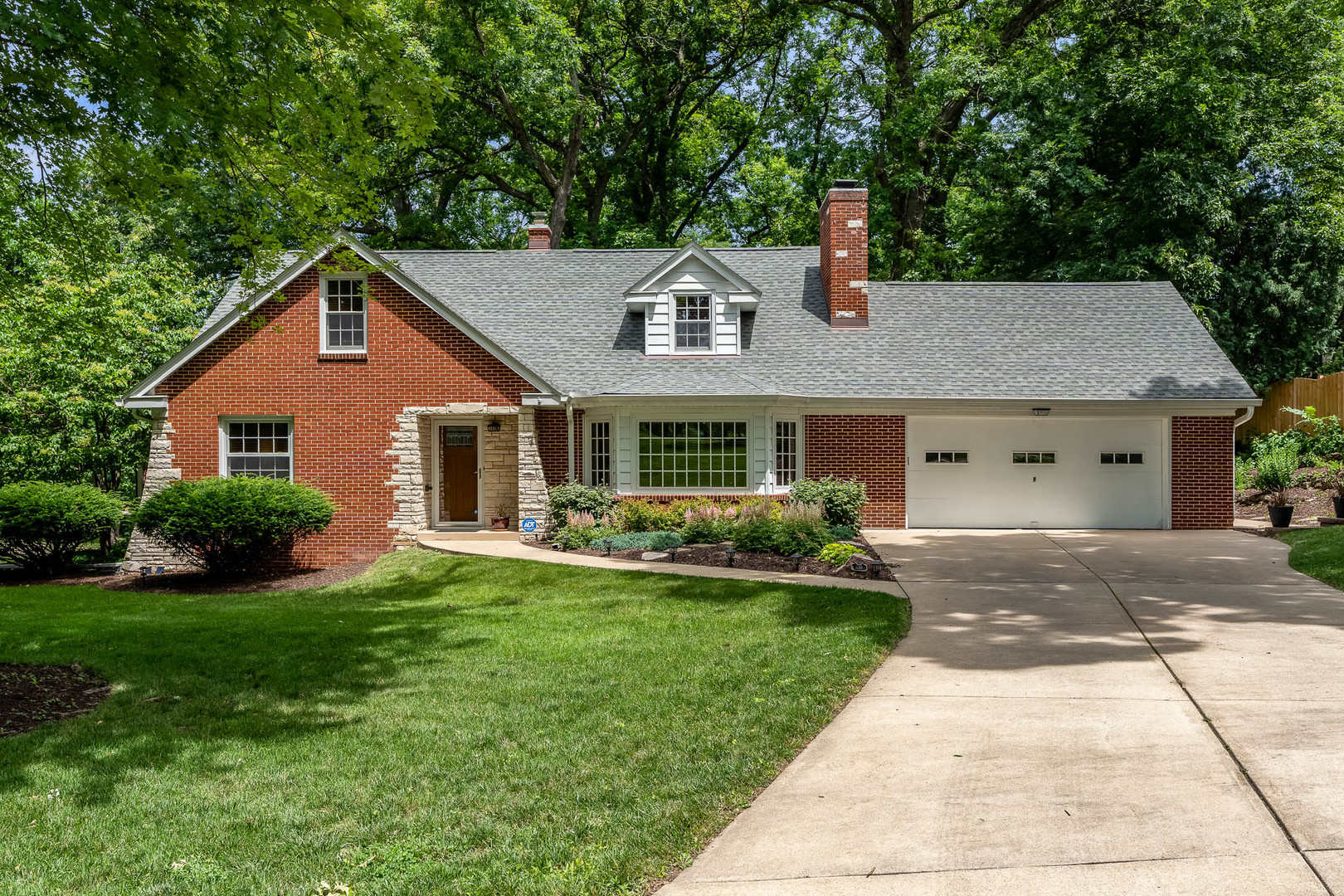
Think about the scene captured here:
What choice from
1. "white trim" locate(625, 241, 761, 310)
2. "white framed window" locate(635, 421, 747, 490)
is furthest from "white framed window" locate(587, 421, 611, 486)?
"white trim" locate(625, 241, 761, 310)

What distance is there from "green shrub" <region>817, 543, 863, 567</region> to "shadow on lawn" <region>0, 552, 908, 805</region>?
159 centimetres

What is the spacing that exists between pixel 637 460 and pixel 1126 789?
12947 millimetres

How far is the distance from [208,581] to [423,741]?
11521 millimetres

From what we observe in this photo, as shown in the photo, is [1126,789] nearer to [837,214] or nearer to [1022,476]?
[1022,476]

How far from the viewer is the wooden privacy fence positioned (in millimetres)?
22291

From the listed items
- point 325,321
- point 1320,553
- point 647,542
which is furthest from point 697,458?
point 1320,553

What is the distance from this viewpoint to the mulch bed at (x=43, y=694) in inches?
254

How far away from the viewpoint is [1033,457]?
1784 centimetres

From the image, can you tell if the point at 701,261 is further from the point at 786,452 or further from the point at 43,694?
the point at 43,694

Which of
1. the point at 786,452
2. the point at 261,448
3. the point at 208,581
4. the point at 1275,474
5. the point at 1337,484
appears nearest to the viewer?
the point at 208,581

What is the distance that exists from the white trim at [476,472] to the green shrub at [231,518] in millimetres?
2335

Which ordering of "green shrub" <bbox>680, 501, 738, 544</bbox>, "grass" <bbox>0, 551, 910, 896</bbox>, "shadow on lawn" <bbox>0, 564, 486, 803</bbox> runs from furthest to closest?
"green shrub" <bbox>680, 501, 738, 544</bbox> < "shadow on lawn" <bbox>0, 564, 486, 803</bbox> < "grass" <bbox>0, 551, 910, 896</bbox>

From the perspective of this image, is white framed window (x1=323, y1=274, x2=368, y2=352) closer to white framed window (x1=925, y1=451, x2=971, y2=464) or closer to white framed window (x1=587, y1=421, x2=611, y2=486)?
white framed window (x1=587, y1=421, x2=611, y2=486)

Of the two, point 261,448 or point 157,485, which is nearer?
point 157,485
